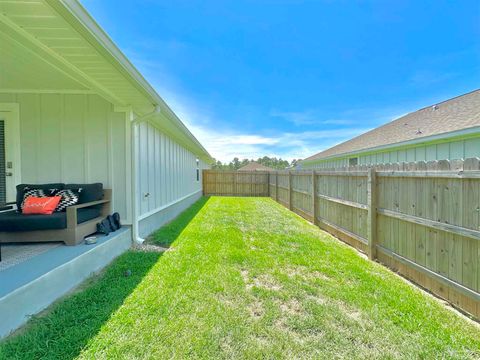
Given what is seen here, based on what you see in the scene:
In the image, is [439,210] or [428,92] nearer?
[439,210]

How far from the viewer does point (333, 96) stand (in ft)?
50.3

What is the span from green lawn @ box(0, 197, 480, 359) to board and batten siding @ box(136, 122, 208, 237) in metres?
1.63

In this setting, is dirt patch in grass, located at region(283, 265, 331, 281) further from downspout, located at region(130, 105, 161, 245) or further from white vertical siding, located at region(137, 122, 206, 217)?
white vertical siding, located at region(137, 122, 206, 217)

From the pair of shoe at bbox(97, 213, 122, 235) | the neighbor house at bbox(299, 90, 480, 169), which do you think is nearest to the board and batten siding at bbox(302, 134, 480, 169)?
the neighbor house at bbox(299, 90, 480, 169)

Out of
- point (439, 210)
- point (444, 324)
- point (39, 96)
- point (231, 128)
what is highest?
point (231, 128)

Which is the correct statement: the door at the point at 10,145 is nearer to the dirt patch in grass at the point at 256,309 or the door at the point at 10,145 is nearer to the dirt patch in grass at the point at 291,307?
the dirt patch in grass at the point at 256,309

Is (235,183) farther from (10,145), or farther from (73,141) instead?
(10,145)

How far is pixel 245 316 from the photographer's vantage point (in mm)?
2424

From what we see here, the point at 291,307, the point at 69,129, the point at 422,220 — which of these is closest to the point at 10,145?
the point at 69,129

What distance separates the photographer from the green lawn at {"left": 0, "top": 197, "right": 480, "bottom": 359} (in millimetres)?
1939

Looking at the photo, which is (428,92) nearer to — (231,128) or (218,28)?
(218,28)

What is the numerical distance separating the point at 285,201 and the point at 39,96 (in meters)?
9.38

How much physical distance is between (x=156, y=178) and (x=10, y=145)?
2.90 metres

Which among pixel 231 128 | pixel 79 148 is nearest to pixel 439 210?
pixel 79 148
